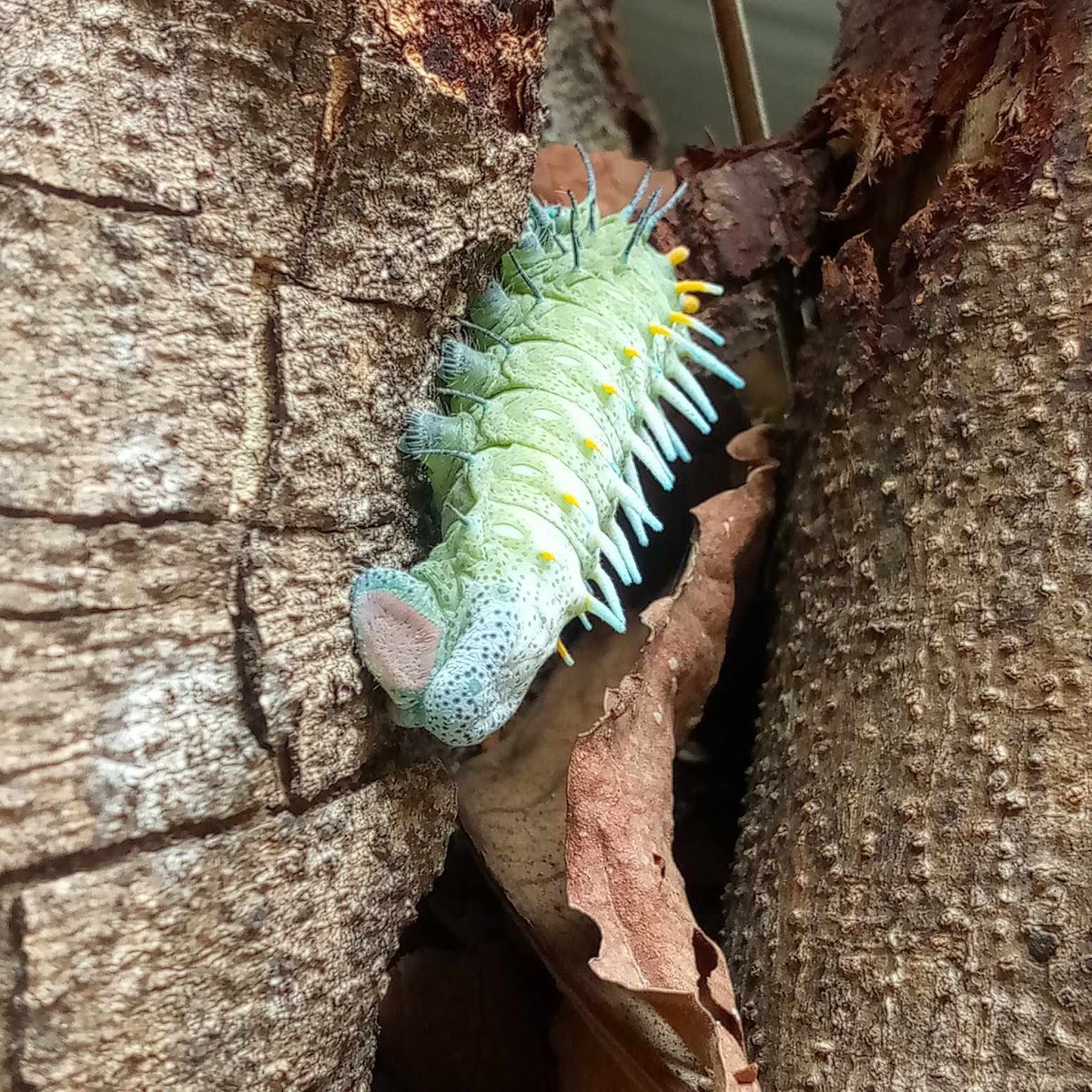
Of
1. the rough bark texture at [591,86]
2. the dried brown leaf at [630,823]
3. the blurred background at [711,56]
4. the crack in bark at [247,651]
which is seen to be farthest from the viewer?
the blurred background at [711,56]

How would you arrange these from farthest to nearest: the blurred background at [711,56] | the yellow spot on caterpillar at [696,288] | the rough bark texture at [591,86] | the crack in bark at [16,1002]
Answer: the blurred background at [711,56] → the rough bark texture at [591,86] → the yellow spot on caterpillar at [696,288] → the crack in bark at [16,1002]

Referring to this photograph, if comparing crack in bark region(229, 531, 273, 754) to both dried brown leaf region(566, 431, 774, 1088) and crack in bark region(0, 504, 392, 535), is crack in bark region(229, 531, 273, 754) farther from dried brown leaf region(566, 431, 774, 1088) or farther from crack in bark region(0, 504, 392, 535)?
dried brown leaf region(566, 431, 774, 1088)

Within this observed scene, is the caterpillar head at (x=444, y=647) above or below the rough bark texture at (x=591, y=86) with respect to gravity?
below

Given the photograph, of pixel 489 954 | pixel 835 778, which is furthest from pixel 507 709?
pixel 489 954

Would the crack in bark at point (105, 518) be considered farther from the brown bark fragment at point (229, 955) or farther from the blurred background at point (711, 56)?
→ the blurred background at point (711, 56)

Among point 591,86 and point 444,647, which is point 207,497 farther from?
point 591,86

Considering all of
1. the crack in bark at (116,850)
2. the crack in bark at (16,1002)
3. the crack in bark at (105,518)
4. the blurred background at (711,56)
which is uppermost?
the blurred background at (711,56)

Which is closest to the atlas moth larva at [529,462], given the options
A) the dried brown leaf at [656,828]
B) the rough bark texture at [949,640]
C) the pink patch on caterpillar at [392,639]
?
the pink patch on caterpillar at [392,639]
